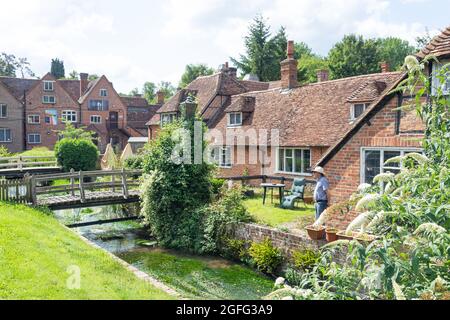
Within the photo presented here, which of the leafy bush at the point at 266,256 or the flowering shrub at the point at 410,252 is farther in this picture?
the leafy bush at the point at 266,256

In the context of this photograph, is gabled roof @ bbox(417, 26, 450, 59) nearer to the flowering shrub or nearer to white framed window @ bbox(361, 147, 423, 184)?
white framed window @ bbox(361, 147, 423, 184)

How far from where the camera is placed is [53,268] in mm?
8609

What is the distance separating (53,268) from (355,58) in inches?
1725

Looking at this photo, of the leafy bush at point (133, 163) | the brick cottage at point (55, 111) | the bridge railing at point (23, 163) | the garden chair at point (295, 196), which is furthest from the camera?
A: the brick cottage at point (55, 111)

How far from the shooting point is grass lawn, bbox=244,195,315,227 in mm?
15227

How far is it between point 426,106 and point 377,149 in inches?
306

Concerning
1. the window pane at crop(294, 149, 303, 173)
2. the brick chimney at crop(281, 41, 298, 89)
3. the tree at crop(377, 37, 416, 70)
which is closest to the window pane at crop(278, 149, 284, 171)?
the window pane at crop(294, 149, 303, 173)

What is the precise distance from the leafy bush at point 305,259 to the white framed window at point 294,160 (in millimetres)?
10018

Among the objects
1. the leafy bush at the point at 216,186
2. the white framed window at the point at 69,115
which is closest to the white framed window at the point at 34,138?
the white framed window at the point at 69,115

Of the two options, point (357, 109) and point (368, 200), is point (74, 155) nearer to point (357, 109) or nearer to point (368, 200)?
point (357, 109)

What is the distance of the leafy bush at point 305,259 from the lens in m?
11.8

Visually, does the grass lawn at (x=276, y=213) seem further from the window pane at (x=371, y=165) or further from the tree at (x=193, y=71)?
the tree at (x=193, y=71)

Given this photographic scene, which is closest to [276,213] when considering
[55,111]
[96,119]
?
[55,111]
